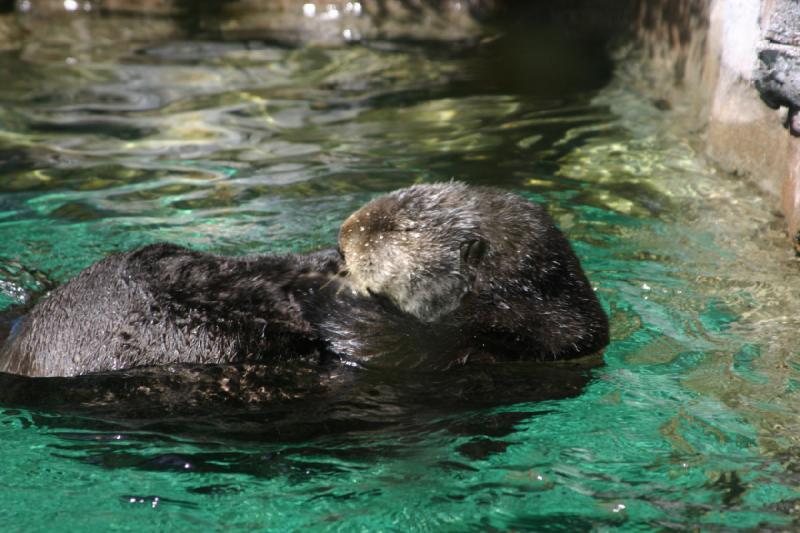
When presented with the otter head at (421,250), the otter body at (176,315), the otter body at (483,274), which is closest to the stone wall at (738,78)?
the otter body at (483,274)

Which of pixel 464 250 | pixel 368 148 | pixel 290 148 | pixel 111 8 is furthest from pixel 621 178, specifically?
pixel 111 8

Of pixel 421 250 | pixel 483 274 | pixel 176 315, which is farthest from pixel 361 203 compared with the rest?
pixel 176 315

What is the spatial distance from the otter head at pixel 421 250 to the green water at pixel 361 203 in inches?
14.1

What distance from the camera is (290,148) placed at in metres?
7.22

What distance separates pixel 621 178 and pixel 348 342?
3320 millimetres

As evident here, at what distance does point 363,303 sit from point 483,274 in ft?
1.45

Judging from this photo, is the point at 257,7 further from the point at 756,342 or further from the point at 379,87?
the point at 756,342

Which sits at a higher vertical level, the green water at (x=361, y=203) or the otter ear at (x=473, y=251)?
the otter ear at (x=473, y=251)

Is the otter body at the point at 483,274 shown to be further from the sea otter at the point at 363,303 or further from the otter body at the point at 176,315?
the otter body at the point at 176,315

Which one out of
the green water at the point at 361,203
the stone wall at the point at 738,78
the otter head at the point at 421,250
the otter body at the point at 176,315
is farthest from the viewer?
the stone wall at the point at 738,78

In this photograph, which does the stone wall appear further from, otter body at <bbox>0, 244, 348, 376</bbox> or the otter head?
otter body at <bbox>0, 244, 348, 376</bbox>

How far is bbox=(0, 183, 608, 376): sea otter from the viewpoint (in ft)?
11.7

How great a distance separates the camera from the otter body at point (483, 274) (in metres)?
3.64

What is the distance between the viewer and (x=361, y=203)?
593cm
